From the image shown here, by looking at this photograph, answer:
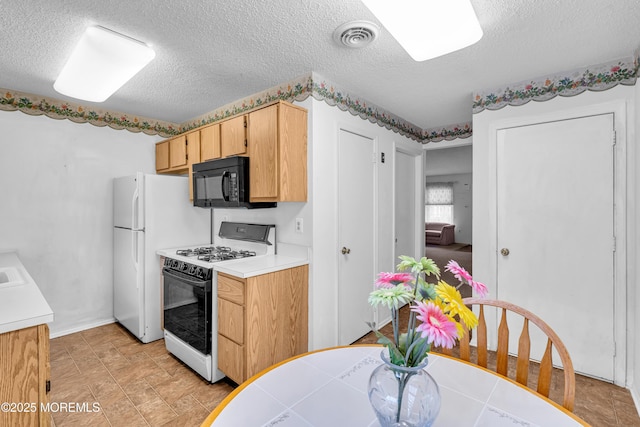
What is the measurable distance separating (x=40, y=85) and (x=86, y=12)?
4.92 ft

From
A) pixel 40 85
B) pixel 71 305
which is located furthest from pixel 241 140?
pixel 71 305

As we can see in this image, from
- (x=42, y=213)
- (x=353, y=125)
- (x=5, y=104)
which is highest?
(x=5, y=104)

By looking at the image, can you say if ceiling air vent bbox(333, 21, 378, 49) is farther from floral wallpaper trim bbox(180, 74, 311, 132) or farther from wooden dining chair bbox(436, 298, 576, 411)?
wooden dining chair bbox(436, 298, 576, 411)

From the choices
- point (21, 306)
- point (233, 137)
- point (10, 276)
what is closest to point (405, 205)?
point (233, 137)

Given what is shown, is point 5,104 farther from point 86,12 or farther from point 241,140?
point 241,140

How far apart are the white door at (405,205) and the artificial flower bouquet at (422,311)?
278 cm

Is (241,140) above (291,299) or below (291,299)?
above

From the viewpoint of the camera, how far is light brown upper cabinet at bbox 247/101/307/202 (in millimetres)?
2201

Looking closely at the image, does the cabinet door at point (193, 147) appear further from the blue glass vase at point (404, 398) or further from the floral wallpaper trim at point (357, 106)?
the blue glass vase at point (404, 398)

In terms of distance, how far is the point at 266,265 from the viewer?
218cm

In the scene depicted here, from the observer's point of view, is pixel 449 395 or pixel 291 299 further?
pixel 291 299

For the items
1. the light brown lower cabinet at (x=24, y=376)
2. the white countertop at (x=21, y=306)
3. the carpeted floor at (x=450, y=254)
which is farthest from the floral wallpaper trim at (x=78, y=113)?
the carpeted floor at (x=450, y=254)

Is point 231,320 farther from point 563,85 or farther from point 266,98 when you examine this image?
point 563,85

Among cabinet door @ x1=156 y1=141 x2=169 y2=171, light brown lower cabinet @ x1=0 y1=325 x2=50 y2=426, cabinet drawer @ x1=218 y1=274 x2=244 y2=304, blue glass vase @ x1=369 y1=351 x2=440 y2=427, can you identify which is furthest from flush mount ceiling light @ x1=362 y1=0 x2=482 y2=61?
cabinet door @ x1=156 y1=141 x2=169 y2=171
